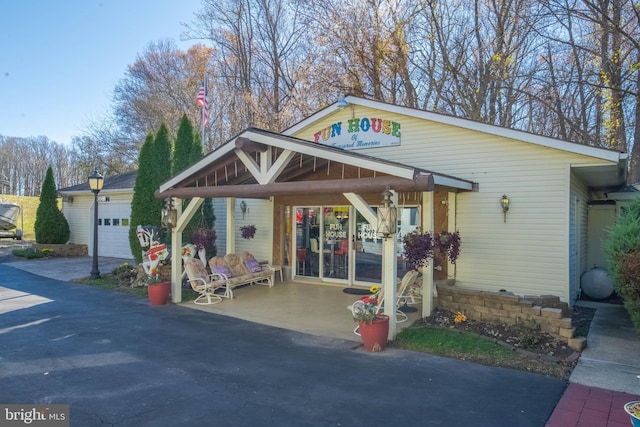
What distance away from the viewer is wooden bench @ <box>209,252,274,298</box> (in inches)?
369

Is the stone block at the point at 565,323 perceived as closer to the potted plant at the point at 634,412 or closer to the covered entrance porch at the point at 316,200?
the covered entrance porch at the point at 316,200

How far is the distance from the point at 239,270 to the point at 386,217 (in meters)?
5.25

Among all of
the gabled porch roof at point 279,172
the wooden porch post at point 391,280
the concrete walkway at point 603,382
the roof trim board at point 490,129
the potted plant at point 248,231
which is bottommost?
the concrete walkway at point 603,382

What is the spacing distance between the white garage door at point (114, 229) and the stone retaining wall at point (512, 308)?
→ 12877mm

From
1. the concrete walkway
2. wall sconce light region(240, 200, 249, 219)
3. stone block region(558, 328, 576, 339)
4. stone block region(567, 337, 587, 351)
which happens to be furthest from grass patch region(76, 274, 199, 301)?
the concrete walkway

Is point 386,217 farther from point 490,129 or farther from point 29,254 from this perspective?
point 29,254

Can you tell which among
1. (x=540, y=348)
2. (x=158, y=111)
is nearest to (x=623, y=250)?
(x=540, y=348)

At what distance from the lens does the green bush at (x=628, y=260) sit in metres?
5.13

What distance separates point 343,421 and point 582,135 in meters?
16.4

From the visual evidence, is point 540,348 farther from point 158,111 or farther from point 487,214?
point 158,111

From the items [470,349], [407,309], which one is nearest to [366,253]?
[407,309]

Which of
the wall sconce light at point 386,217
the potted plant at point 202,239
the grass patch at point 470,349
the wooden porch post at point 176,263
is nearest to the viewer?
the grass patch at point 470,349

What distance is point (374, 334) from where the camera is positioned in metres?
5.69

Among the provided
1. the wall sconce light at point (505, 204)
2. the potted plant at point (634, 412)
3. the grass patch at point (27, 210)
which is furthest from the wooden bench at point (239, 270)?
the grass patch at point (27, 210)
